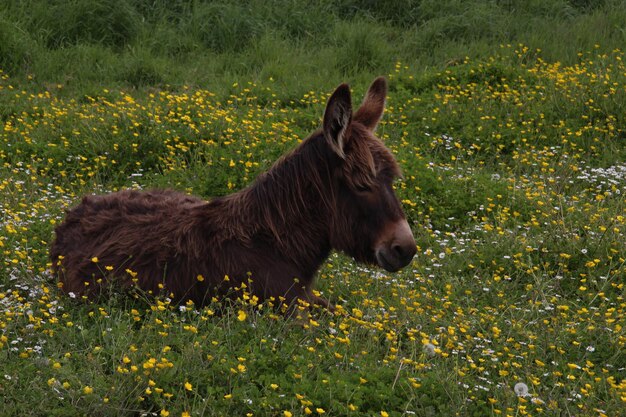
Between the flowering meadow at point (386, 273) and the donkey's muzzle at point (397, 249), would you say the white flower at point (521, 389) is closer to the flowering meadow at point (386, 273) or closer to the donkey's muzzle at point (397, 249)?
the flowering meadow at point (386, 273)

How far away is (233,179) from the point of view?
7.62 metres

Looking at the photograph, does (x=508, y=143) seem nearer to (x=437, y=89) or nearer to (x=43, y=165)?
(x=437, y=89)

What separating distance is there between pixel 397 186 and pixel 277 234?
255cm

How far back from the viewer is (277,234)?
527 centimetres

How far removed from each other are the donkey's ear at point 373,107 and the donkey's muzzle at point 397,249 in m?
0.76

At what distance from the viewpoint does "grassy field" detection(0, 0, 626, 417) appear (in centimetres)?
428

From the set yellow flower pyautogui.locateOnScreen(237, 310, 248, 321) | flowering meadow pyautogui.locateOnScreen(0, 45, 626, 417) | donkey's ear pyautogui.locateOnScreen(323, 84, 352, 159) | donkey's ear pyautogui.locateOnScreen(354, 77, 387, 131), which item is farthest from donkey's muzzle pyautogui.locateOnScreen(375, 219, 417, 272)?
yellow flower pyautogui.locateOnScreen(237, 310, 248, 321)

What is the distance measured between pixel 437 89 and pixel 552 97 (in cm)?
128

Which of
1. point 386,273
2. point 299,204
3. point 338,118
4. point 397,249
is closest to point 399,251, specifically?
point 397,249

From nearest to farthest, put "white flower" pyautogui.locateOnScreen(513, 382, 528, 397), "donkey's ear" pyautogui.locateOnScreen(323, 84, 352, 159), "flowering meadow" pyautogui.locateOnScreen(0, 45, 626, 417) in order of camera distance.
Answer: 1. "flowering meadow" pyautogui.locateOnScreen(0, 45, 626, 417)
2. "white flower" pyautogui.locateOnScreen(513, 382, 528, 397)
3. "donkey's ear" pyautogui.locateOnScreen(323, 84, 352, 159)

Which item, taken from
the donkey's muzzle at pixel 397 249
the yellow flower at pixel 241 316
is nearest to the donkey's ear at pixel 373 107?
the donkey's muzzle at pixel 397 249

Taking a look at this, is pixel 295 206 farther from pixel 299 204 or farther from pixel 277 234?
pixel 277 234

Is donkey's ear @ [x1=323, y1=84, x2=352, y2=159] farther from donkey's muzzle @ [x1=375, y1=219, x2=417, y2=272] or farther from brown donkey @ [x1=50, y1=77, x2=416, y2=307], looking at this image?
donkey's muzzle @ [x1=375, y1=219, x2=417, y2=272]

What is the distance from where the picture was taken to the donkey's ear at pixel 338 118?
4992mm
